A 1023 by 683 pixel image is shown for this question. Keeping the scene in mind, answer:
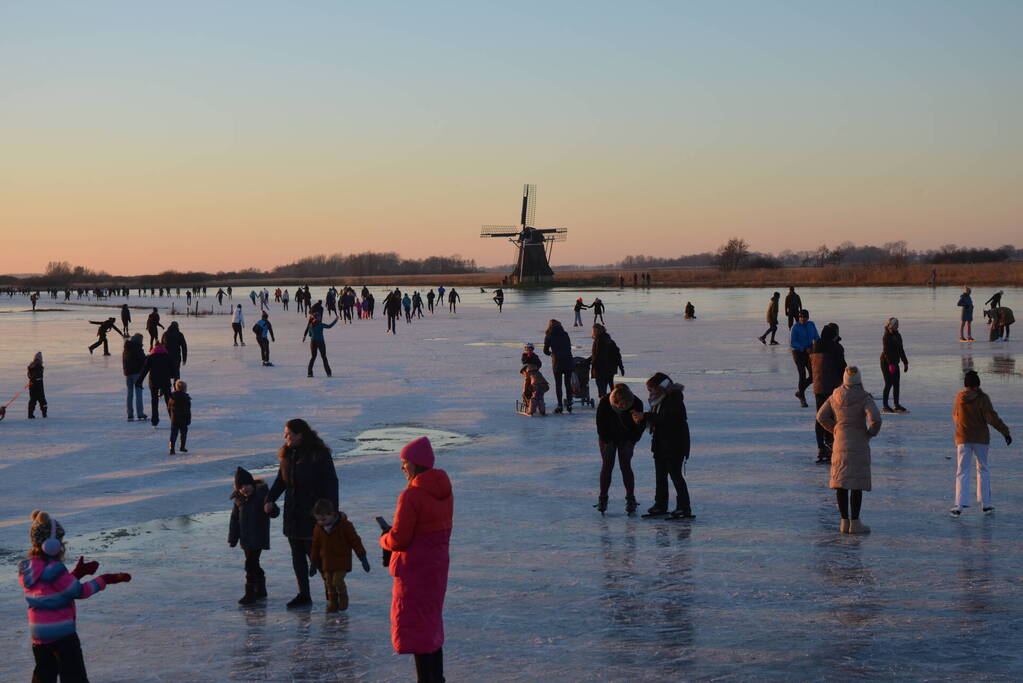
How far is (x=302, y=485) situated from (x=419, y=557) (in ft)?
6.84

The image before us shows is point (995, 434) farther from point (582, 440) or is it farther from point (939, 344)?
point (939, 344)

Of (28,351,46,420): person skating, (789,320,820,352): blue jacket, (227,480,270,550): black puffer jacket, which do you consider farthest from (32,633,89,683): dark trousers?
(789,320,820,352): blue jacket

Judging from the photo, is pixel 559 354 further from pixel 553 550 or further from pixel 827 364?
pixel 553 550

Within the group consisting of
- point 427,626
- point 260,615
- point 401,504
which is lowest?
point 260,615

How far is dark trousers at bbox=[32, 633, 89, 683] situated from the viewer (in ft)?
16.7

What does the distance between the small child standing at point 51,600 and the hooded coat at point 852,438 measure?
5831mm

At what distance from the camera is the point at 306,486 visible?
6766mm

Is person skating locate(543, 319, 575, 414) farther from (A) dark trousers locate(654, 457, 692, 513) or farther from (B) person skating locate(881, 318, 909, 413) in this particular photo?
(A) dark trousers locate(654, 457, 692, 513)

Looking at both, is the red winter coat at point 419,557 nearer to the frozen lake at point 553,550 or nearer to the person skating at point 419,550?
the person skating at point 419,550

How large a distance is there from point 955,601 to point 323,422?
10.2 meters

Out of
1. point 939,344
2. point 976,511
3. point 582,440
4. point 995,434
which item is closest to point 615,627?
point 976,511

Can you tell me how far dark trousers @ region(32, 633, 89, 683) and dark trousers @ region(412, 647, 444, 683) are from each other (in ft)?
5.56

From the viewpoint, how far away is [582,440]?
533 inches

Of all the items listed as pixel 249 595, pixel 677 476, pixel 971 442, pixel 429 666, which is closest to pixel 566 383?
pixel 677 476
